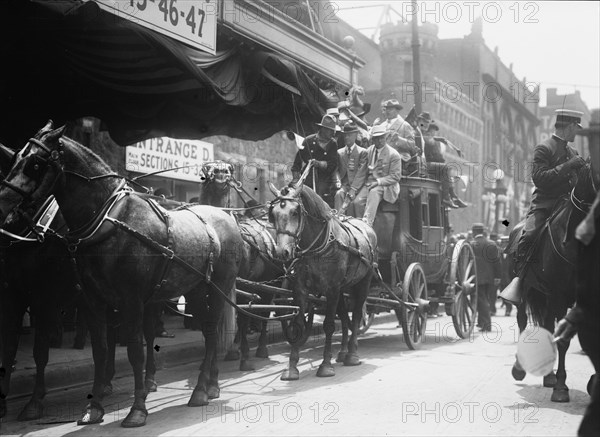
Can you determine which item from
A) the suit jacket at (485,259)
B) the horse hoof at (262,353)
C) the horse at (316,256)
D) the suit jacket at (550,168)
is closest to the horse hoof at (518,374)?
the suit jacket at (550,168)

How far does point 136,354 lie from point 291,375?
2457mm

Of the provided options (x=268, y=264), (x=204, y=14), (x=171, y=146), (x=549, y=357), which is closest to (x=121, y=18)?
(x=204, y=14)

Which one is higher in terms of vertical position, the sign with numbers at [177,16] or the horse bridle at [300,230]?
the sign with numbers at [177,16]

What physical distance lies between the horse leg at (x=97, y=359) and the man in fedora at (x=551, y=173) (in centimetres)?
433

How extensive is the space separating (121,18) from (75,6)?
67 centimetres

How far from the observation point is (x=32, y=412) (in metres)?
6.14

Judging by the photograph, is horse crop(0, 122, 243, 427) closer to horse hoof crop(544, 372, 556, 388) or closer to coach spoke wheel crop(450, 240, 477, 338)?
horse hoof crop(544, 372, 556, 388)

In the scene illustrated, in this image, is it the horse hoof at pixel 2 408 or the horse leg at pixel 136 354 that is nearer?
the horse leg at pixel 136 354

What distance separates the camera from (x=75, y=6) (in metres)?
6.59

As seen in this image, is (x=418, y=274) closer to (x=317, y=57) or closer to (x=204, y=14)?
(x=317, y=57)

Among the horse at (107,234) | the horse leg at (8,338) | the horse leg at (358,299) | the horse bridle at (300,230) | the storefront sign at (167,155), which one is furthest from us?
the storefront sign at (167,155)

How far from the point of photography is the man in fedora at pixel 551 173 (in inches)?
277

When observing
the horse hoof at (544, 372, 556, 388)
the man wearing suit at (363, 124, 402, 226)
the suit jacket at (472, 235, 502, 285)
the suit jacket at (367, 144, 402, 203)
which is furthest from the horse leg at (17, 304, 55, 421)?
the suit jacket at (472, 235, 502, 285)

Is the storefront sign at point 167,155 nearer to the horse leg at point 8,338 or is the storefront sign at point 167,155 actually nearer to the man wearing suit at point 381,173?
the man wearing suit at point 381,173
